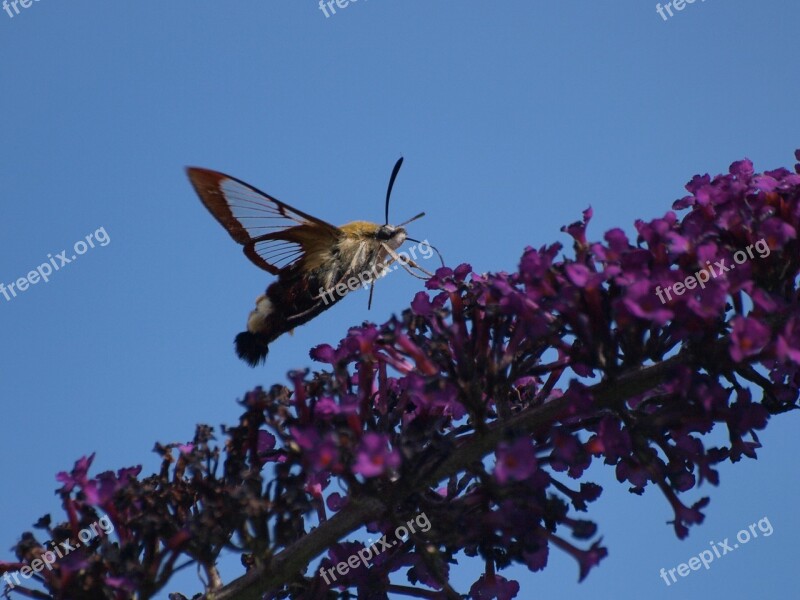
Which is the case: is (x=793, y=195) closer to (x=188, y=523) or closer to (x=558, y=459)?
(x=558, y=459)

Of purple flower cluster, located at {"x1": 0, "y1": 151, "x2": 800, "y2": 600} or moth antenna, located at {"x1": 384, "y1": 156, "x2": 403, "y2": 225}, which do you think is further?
moth antenna, located at {"x1": 384, "y1": 156, "x2": 403, "y2": 225}

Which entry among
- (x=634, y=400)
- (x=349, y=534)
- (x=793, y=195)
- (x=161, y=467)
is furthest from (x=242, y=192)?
(x=793, y=195)

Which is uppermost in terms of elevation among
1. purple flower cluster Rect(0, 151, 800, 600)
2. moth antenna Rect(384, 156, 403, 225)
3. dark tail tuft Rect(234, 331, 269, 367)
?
moth antenna Rect(384, 156, 403, 225)

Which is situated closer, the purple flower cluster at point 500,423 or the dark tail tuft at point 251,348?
the purple flower cluster at point 500,423

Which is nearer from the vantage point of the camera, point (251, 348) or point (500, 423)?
point (500, 423)

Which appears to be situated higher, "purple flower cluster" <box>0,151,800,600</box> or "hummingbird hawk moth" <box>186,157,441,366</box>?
"hummingbird hawk moth" <box>186,157,441,366</box>
